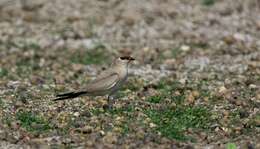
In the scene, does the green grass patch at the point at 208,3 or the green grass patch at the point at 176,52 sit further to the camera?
the green grass patch at the point at 208,3

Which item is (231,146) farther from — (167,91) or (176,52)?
(176,52)

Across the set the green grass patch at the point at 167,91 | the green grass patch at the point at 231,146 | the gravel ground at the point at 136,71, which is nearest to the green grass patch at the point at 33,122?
the gravel ground at the point at 136,71

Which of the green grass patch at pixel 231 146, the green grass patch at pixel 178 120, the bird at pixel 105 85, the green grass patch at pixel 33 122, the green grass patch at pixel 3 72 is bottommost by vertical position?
the green grass patch at pixel 3 72

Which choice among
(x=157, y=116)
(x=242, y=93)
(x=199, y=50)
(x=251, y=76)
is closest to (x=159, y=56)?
(x=199, y=50)

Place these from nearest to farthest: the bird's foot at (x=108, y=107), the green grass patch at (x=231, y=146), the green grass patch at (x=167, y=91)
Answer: the green grass patch at (x=231, y=146) → the bird's foot at (x=108, y=107) → the green grass patch at (x=167, y=91)

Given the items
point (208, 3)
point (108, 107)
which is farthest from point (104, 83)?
point (208, 3)

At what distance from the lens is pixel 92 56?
15773 mm

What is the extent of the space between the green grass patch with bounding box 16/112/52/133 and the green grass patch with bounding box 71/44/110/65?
4.28 metres

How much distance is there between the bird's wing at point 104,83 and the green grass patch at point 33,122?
0.77 meters

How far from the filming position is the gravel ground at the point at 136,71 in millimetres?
10266

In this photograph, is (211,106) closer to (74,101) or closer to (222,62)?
(74,101)

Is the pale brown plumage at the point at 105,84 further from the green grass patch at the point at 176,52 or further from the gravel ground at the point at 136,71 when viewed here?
the green grass patch at the point at 176,52

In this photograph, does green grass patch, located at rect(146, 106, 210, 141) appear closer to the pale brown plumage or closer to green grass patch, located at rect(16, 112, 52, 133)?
the pale brown plumage

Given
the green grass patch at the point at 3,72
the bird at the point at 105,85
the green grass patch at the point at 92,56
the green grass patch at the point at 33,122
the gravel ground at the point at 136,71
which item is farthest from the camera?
the green grass patch at the point at 92,56
